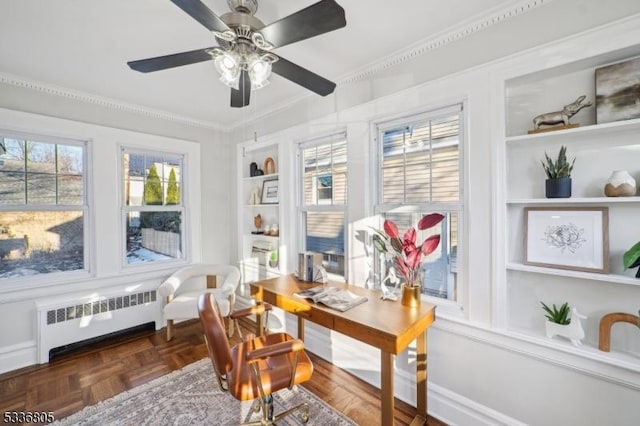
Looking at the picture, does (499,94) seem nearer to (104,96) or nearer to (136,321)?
(104,96)

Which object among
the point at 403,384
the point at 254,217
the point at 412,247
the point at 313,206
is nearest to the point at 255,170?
the point at 254,217

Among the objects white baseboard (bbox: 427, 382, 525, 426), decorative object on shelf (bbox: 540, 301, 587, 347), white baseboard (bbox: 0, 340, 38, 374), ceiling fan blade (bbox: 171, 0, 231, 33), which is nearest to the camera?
ceiling fan blade (bbox: 171, 0, 231, 33)

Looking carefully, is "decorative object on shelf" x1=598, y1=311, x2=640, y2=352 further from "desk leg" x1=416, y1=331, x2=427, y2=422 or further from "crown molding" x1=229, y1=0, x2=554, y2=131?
"crown molding" x1=229, y1=0, x2=554, y2=131

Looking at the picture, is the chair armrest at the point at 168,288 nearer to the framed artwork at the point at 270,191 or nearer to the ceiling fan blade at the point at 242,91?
the framed artwork at the point at 270,191

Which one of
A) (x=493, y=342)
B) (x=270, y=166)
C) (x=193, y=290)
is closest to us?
(x=493, y=342)

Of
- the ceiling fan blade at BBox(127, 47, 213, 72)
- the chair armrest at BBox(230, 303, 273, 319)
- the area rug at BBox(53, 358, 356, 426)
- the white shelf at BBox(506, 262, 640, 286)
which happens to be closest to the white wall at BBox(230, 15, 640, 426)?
the white shelf at BBox(506, 262, 640, 286)

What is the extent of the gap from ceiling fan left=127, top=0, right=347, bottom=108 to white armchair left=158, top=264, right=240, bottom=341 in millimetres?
2297

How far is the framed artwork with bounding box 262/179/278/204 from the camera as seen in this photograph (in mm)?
3412

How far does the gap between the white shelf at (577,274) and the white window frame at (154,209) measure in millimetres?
3547

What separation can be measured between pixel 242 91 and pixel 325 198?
1337 mm

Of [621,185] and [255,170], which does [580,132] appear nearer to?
[621,185]

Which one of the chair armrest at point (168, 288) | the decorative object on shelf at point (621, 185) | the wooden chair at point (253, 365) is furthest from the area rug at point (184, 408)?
the decorative object on shelf at point (621, 185)

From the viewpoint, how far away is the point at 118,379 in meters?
2.31

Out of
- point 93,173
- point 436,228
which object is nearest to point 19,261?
point 93,173
